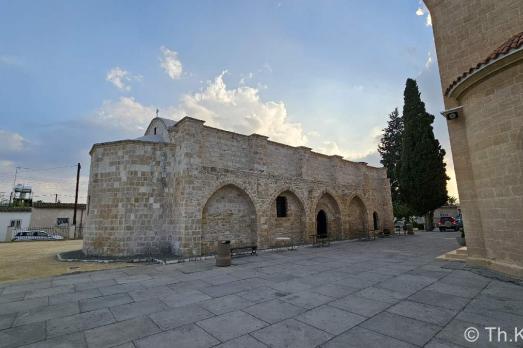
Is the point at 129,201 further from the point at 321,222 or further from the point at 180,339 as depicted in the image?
the point at 321,222

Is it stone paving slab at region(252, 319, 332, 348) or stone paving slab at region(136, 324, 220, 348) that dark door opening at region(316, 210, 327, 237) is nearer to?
stone paving slab at region(252, 319, 332, 348)

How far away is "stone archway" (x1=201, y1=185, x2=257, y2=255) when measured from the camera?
11601 millimetres

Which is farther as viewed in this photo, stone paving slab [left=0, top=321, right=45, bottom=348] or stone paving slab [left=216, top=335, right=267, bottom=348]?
stone paving slab [left=0, top=321, right=45, bottom=348]

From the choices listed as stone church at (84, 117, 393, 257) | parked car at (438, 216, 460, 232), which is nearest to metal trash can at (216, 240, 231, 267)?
stone church at (84, 117, 393, 257)

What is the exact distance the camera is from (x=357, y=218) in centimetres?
1962

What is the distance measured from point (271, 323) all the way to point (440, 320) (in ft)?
8.98

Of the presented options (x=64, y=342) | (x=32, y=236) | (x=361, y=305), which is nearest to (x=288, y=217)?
(x=361, y=305)

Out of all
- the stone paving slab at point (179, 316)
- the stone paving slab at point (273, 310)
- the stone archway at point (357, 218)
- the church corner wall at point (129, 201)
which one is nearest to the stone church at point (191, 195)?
the church corner wall at point (129, 201)

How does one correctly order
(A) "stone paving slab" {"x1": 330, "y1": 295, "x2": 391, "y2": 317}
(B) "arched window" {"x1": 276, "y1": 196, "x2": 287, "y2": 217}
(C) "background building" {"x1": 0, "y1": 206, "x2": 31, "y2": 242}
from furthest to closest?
(C) "background building" {"x1": 0, "y1": 206, "x2": 31, "y2": 242}, (B) "arched window" {"x1": 276, "y1": 196, "x2": 287, "y2": 217}, (A) "stone paving slab" {"x1": 330, "y1": 295, "x2": 391, "y2": 317}

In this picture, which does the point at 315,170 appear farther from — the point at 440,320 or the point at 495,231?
the point at 440,320

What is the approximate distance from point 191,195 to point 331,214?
1086 cm

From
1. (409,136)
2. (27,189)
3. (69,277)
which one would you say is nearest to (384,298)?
(69,277)

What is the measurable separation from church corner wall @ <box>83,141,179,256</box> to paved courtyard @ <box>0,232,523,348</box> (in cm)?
354
